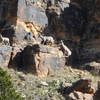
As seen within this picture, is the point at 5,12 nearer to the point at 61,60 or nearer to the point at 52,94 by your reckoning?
the point at 61,60

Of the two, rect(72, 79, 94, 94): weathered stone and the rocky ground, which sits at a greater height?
rect(72, 79, 94, 94): weathered stone

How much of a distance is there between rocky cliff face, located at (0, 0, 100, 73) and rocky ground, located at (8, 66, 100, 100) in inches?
200

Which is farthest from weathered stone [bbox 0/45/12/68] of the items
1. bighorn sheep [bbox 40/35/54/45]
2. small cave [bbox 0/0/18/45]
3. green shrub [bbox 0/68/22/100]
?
green shrub [bbox 0/68/22/100]

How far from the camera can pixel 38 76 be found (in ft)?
127

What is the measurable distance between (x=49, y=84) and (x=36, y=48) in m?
4.47

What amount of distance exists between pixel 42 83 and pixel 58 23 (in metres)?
13.0

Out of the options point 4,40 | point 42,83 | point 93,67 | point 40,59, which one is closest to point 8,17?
point 4,40

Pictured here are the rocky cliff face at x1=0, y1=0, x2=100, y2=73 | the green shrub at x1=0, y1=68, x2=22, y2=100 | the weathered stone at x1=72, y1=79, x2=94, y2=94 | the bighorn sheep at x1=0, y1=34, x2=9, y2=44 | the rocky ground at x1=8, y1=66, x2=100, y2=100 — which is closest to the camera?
the green shrub at x1=0, y1=68, x2=22, y2=100

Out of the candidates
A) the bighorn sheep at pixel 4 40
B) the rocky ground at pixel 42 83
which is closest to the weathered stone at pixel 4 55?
the bighorn sheep at pixel 4 40

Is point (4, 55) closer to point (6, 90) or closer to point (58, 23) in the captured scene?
point (58, 23)

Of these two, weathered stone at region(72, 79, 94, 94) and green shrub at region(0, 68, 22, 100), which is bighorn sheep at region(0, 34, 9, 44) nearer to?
weathered stone at region(72, 79, 94, 94)

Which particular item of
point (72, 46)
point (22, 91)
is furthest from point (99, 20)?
Answer: point (22, 91)

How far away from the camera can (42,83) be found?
36438mm

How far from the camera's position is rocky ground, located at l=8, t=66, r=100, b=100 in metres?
33.9
